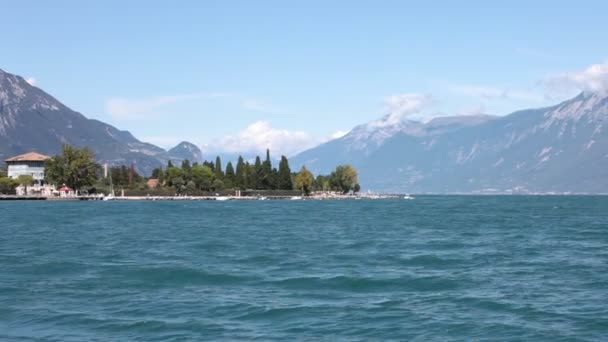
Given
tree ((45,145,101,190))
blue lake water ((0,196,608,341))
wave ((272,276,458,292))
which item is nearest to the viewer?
blue lake water ((0,196,608,341))

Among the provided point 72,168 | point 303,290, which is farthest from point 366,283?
point 72,168

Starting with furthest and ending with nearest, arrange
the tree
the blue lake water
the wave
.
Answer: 1. the tree
2. the wave
3. the blue lake water

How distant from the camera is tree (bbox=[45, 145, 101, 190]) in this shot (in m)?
190

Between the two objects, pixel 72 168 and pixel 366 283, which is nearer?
pixel 366 283

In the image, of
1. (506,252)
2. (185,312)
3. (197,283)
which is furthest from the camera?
→ (506,252)

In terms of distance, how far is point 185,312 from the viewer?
24906mm

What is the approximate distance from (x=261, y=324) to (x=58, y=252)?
25.1 metres

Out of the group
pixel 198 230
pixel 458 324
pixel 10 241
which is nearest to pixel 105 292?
pixel 458 324

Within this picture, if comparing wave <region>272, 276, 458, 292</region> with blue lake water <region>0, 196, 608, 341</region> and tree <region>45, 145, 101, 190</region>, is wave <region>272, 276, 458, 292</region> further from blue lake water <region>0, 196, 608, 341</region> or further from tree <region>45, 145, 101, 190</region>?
tree <region>45, 145, 101, 190</region>

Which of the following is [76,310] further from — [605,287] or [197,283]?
[605,287]

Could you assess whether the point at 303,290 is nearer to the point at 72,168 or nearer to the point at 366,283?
the point at 366,283

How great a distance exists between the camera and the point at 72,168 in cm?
18938

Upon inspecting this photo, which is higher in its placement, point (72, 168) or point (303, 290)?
point (72, 168)

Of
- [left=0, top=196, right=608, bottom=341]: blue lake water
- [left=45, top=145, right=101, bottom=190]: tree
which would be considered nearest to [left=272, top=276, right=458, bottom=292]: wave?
[left=0, top=196, right=608, bottom=341]: blue lake water
